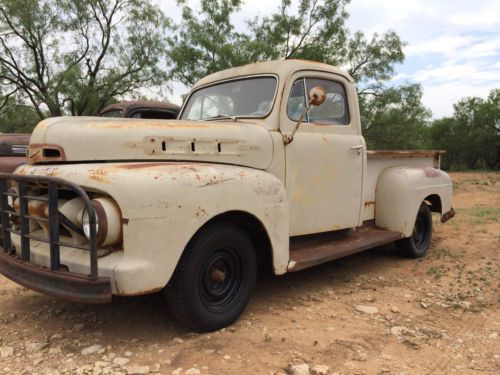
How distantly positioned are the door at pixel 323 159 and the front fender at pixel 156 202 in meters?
0.84

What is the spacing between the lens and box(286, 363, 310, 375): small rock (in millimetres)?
2438

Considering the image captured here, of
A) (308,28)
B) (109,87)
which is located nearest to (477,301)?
(308,28)

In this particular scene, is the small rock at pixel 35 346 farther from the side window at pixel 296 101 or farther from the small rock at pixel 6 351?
the side window at pixel 296 101

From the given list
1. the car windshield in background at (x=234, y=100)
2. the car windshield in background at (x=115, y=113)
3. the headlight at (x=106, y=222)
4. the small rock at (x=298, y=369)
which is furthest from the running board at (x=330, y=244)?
the car windshield in background at (x=115, y=113)

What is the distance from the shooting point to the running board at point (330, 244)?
3.51 m

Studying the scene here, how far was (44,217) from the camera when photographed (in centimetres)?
277

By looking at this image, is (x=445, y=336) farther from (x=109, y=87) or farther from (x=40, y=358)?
(x=109, y=87)

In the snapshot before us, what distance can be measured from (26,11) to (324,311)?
57.3 ft

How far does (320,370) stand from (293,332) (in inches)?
20.9

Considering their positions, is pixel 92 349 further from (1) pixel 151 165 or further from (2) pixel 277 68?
(2) pixel 277 68

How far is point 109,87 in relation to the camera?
1789 centimetres

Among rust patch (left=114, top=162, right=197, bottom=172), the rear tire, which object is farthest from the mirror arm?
the rear tire

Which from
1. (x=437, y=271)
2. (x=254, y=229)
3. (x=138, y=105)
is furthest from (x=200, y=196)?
(x=138, y=105)

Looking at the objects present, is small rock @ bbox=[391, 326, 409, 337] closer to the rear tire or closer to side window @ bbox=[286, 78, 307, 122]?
side window @ bbox=[286, 78, 307, 122]
